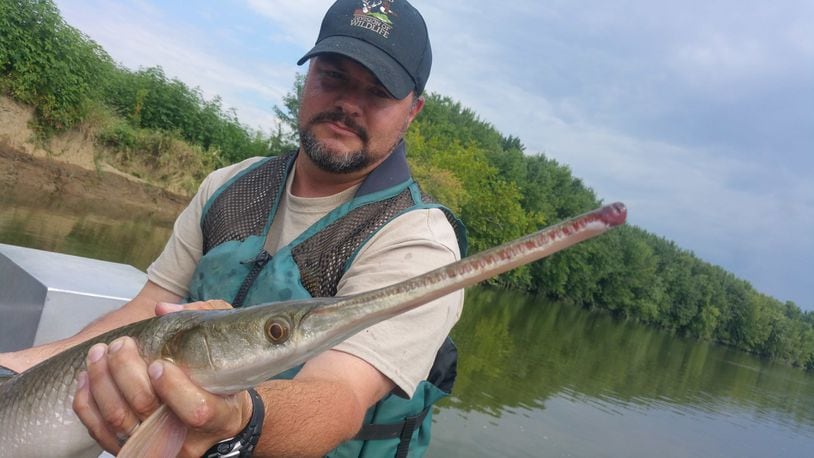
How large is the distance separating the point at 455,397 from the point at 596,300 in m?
69.9

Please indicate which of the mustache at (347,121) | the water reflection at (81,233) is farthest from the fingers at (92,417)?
the water reflection at (81,233)

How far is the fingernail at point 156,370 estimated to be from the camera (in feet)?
5.11

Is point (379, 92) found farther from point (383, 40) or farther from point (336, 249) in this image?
point (336, 249)

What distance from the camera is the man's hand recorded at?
1559 mm

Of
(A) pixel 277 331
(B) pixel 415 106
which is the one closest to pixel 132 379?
(A) pixel 277 331

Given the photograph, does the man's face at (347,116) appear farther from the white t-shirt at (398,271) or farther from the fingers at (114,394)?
the fingers at (114,394)

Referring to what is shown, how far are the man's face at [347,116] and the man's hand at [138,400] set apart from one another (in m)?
1.45

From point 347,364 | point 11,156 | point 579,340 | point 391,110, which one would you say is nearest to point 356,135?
point 391,110

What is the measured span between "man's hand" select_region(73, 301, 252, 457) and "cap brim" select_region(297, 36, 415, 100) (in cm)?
156

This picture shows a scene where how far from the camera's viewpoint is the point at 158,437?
1556mm

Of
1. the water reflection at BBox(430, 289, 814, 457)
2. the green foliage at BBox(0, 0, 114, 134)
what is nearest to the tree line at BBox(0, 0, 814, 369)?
the green foliage at BBox(0, 0, 114, 134)

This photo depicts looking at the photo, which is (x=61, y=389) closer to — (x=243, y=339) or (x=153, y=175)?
(x=243, y=339)

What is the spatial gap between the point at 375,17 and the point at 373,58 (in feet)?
0.83

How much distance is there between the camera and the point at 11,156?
2138cm
